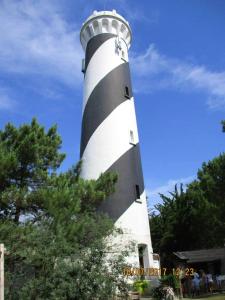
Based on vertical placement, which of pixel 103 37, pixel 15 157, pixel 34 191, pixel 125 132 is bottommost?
pixel 34 191

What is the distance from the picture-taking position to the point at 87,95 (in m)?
17.9

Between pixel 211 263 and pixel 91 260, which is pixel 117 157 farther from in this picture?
pixel 211 263

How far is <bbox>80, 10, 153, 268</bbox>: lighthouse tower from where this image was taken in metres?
15.6

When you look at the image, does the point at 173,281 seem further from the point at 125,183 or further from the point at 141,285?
the point at 125,183

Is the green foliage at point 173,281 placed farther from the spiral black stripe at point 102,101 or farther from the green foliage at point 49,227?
the spiral black stripe at point 102,101

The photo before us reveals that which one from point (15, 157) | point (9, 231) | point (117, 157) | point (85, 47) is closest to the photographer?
point (9, 231)

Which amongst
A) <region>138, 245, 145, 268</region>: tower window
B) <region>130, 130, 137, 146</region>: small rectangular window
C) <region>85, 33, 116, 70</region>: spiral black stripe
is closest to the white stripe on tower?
<region>85, 33, 116, 70</region>: spiral black stripe

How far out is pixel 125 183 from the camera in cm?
1595

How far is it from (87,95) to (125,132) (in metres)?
2.47

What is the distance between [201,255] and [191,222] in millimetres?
4339

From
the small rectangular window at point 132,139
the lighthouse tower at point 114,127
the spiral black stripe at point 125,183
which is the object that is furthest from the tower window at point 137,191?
the small rectangular window at point 132,139

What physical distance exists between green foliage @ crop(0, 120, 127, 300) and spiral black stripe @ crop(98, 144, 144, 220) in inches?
78.7

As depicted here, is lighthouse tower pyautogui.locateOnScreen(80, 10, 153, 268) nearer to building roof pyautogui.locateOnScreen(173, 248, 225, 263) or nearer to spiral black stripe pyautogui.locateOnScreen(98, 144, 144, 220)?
spiral black stripe pyautogui.locateOnScreen(98, 144, 144, 220)

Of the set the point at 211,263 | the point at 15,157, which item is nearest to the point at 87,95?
the point at 15,157
